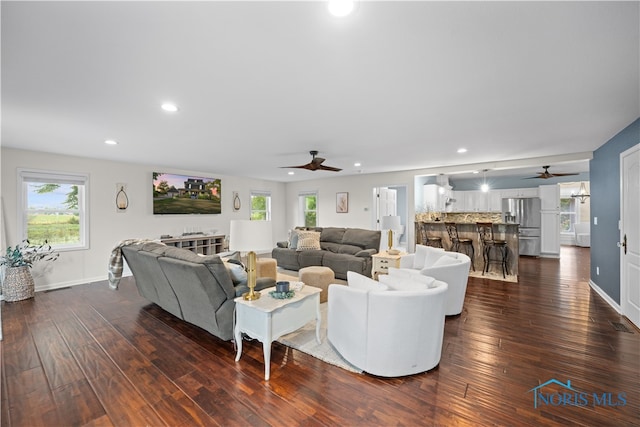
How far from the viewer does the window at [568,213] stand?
388 inches

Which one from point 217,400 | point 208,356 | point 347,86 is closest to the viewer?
point 217,400

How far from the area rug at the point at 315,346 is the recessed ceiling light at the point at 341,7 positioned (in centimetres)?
253

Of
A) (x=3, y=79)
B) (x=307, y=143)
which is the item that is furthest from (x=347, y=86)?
(x=3, y=79)

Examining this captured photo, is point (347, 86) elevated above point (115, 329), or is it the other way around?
point (347, 86)

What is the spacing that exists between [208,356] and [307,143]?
3.08 metres

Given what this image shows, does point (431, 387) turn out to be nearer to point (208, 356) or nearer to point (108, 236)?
point (208, 356)

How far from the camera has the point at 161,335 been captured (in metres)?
2.99

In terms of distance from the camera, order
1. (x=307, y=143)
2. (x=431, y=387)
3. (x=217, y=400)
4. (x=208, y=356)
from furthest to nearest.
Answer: (x=307, y=143), (x=208, y=356), (x=431, y=387), (x=217, y=400)

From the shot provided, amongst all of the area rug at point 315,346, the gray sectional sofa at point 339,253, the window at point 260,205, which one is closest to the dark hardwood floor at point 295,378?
the area rug at point 315,346

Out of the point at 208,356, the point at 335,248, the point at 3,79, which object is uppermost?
the point at 3,79

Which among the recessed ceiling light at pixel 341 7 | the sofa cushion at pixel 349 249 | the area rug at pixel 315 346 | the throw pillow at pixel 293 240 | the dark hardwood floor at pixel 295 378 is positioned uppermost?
the recessed ceiling light at pixel 341 7

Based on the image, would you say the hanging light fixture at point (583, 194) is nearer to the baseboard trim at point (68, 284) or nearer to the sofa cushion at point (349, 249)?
the sofa cushion at point (349, 249)

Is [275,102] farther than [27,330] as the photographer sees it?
No

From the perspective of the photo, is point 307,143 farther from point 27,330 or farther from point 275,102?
point 27,330
